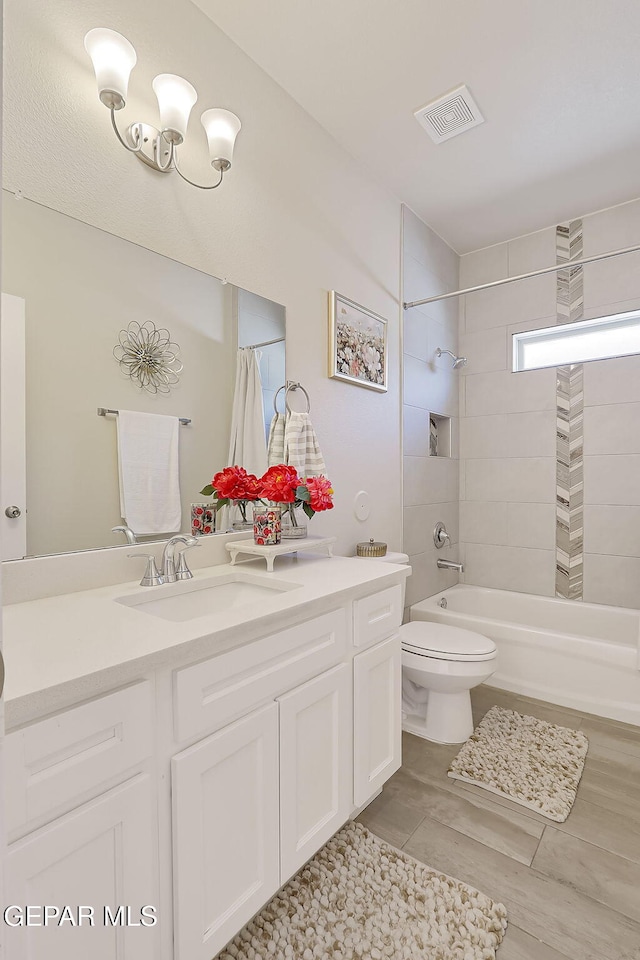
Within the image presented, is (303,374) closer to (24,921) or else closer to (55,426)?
(55,426)

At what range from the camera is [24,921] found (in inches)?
29.6

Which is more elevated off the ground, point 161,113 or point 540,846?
point 161,113

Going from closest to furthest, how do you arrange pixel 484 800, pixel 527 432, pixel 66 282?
pixel 66 282, pixel 484 800, pixel 527 432

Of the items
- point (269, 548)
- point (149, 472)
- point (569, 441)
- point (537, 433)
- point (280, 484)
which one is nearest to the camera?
point (149, 472)

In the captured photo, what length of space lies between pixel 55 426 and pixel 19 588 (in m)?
0.42

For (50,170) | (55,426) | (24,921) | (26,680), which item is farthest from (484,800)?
(50,170)

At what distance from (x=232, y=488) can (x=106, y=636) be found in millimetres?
760

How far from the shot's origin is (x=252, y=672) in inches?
44.4

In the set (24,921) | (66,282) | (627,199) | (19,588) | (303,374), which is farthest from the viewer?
(627,199)

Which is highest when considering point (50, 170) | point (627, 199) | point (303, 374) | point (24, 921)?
point (627, 199)

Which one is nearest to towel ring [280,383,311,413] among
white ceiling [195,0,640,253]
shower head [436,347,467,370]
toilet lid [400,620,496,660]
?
toilet lid [400,620,496,660]

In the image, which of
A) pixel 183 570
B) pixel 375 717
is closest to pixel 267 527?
pixel 183 570

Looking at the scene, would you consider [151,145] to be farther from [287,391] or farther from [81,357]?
[287,391]

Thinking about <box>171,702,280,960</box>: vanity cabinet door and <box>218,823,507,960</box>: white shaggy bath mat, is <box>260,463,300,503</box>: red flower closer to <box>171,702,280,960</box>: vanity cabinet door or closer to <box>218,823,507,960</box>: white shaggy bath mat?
<box>171,702,280,960</box>: vanity cabinet door
